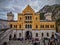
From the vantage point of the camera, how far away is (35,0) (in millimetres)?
4547

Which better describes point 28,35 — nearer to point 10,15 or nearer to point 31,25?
point 31,25

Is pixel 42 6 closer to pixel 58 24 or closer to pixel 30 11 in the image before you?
pixel 30 11

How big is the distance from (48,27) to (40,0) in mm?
789

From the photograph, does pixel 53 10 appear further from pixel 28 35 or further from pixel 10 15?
pixel 10 15

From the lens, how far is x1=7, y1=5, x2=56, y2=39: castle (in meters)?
4.38

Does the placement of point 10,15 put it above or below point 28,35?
above

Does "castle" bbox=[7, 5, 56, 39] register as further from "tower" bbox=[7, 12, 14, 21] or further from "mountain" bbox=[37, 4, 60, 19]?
"mountain" bbox=[37, 4, 60, 19]

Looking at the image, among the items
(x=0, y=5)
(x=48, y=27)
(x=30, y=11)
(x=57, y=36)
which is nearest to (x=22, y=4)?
(x=30, y=11)

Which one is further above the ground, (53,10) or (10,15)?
(53,10)

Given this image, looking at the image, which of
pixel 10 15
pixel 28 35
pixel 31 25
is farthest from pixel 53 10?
pixel 10 15

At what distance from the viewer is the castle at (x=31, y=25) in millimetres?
4375

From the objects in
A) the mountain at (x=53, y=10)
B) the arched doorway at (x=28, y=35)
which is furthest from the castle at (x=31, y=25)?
the mountain at (x=53, y=10)

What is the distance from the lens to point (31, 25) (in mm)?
4422

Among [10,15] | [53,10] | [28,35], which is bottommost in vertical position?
[28,35]
